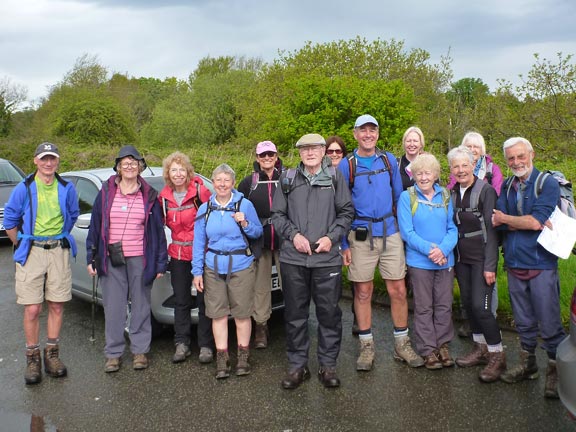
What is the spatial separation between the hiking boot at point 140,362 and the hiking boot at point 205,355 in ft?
1.57

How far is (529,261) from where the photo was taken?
392cm

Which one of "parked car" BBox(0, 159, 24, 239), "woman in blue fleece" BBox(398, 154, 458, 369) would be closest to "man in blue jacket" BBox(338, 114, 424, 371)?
"woman in blue fleece" BBox(398, 154, 458, 369)

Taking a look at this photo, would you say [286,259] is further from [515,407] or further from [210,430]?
[515,407]

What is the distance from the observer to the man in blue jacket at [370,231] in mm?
4488

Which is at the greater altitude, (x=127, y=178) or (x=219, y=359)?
(x=127, y=178)

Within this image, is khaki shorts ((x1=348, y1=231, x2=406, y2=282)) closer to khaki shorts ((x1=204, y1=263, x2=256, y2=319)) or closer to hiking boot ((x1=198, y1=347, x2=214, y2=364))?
khaki shorts ((x1=204, y1=263, x2=256, y2=319))

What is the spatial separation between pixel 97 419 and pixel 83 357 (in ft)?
4.33

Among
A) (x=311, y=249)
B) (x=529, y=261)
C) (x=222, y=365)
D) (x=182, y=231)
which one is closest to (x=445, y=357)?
(x=529, y=261)

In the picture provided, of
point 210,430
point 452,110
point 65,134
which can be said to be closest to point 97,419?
point 210,430

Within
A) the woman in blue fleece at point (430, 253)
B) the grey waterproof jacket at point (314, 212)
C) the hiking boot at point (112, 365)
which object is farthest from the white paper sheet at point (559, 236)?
the hiking boot at point (112, 365)

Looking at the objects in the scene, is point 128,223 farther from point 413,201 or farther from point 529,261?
point 529,261

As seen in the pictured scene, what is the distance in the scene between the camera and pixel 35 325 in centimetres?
455

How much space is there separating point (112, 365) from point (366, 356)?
2226mm

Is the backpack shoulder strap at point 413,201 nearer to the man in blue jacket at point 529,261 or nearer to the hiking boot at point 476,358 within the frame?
the man in blue jacket at point 529,261
